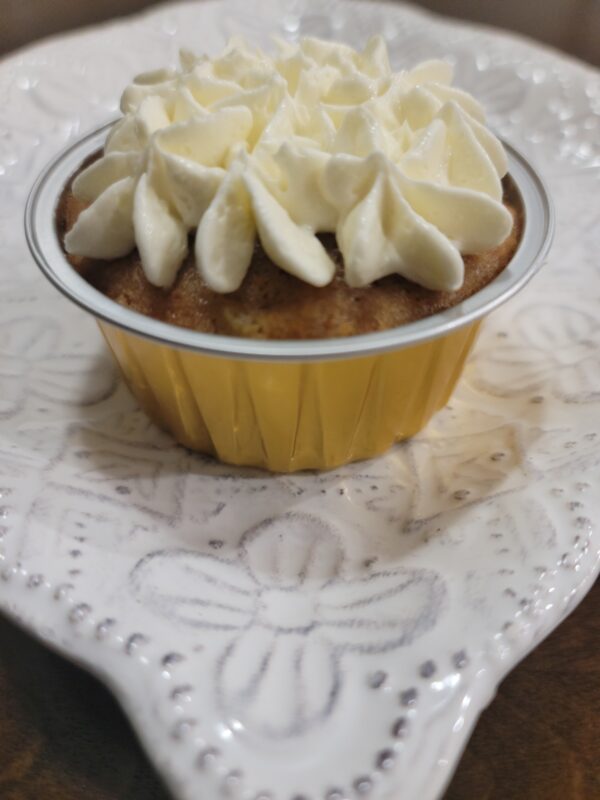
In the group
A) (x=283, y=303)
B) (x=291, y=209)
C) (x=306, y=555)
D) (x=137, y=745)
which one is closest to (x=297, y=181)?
(x=291, y=209)

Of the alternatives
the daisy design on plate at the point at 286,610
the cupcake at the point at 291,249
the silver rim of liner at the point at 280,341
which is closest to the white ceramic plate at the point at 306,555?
the daisy design on plate at the point at 286,610

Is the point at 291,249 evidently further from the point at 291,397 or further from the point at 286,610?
the point at 286,610

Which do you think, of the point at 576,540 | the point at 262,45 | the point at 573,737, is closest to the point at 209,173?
the point at 576,540

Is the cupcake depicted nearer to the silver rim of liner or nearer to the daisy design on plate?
the silver rim of liner

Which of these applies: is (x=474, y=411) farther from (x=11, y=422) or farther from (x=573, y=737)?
(x=11, y=422)

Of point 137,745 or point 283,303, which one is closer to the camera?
point 137,745

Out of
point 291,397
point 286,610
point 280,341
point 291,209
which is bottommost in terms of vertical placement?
point 286,610

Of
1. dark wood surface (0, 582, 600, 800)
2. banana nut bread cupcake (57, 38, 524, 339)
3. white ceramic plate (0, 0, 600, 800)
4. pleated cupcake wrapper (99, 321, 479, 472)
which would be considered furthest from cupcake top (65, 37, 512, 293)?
dark wood surface (0, 582, 600, 800)

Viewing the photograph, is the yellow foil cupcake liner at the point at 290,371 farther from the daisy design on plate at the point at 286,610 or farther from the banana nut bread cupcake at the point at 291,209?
the daisy design on plate at the point at 286,610
